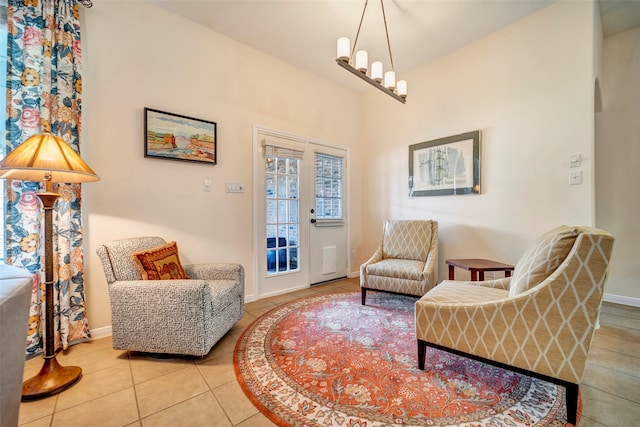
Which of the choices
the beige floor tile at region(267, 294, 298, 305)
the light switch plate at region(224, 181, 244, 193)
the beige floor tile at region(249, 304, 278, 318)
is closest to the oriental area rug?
Answer: the beige floor tile at region(249, 304, 278, 318)

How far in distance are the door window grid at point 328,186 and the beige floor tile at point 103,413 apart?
266 cm

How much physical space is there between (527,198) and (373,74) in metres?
1.98

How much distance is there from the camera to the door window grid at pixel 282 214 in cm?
319

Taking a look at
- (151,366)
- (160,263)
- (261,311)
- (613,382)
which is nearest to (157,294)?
(160,263)

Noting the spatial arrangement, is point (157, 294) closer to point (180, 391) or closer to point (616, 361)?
point (180, 391)

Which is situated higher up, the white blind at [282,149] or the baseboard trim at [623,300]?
the white blind at [282,149]

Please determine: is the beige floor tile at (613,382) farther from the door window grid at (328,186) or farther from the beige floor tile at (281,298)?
the door window grid at (328,186)

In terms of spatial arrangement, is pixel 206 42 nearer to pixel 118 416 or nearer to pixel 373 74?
pixel 373 74

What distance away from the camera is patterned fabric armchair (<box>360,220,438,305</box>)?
8.27 ft

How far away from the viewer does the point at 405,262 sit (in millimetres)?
2828

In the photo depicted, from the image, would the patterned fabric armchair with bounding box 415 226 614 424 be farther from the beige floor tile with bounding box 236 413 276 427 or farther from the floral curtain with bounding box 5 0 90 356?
the floral curtain with bounding box 5 0 90 356

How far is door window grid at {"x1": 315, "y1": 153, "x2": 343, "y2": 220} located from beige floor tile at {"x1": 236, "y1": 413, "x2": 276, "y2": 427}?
8.42 feet

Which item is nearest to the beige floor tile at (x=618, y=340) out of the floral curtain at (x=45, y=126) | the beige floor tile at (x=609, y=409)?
the beige floor tile at (x=609, y=409)

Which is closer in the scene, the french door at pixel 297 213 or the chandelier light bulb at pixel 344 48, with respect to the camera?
the chandelier light bulb at pixel 344 48
